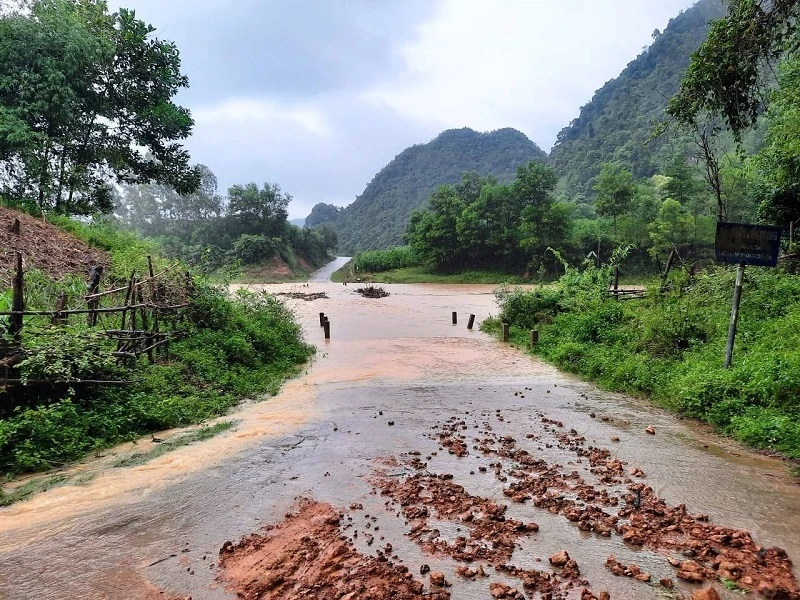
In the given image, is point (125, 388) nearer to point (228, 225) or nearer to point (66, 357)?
point (66, 357)

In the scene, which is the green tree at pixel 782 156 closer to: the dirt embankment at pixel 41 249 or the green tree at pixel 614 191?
the dirt embankment at pixel 41 249

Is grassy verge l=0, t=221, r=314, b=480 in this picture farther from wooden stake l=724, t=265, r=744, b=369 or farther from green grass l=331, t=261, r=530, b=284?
green grass l=331, t=261, r=530, b=284

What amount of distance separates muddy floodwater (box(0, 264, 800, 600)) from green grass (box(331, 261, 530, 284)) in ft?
122

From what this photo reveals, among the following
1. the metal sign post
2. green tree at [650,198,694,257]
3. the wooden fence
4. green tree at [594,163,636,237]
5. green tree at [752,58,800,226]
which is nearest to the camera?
the wooden fence

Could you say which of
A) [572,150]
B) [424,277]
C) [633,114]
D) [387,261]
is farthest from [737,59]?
[572,150]

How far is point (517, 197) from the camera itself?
45.7 m

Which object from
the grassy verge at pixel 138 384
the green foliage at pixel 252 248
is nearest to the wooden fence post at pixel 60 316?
the grassy verge at pixel 138 384

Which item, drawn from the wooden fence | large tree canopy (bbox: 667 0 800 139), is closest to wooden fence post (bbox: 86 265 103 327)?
the wooden fence

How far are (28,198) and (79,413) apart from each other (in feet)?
45.3

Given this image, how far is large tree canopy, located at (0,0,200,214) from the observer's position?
49.1 feet

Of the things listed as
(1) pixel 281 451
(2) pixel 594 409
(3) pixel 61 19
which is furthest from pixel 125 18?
(2) pixel 594 409

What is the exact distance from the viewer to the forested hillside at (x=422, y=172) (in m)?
108

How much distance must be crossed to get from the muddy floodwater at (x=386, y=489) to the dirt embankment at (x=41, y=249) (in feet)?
22.5

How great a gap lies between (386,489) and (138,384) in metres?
4.75
